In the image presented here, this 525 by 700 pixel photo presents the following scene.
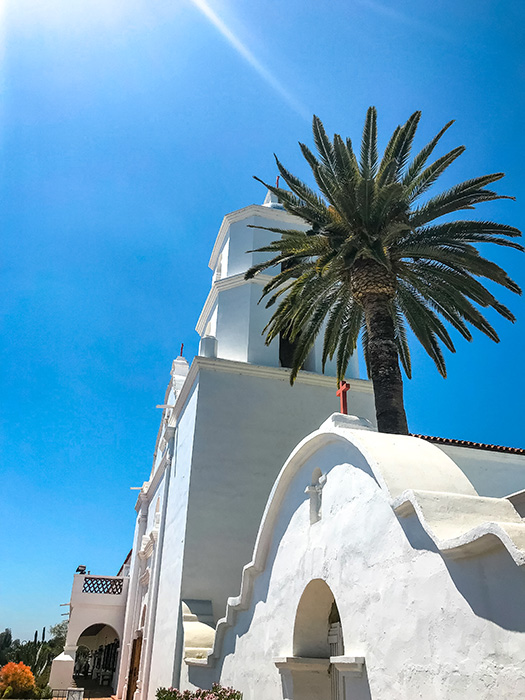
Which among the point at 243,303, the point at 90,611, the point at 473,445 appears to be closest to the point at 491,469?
the point at 473,445

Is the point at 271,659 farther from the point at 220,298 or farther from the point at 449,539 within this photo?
the point at 220,298

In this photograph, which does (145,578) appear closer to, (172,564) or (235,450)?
(172,564)

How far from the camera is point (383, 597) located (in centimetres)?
521

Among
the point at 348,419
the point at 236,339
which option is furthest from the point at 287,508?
the point at 236,339

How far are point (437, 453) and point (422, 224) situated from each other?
6.76 m

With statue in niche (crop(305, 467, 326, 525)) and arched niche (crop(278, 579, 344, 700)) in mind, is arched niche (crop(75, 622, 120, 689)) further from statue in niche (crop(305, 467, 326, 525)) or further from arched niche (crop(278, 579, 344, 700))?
statue in niche (crop(305, 467, 326, 525))

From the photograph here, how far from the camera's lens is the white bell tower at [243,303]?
1559 centimetres

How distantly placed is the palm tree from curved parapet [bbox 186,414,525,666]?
4156 mm

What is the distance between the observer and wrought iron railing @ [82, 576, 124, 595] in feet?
82.3

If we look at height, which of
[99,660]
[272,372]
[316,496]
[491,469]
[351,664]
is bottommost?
[351,664]

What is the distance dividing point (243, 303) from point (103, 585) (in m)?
16.1

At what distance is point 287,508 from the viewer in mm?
7910

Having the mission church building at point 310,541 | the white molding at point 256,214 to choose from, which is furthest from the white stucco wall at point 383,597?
the white molding at point 256,214

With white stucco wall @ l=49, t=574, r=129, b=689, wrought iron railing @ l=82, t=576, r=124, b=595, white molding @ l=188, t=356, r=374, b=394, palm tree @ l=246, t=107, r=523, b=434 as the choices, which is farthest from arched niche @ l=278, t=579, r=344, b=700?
wrought iron railing @ l=82, t=576, r=124, b=595
